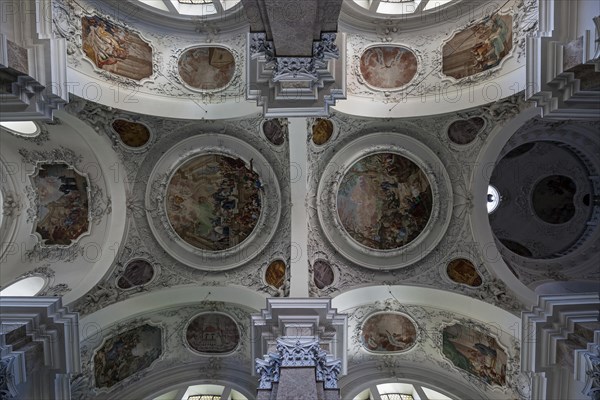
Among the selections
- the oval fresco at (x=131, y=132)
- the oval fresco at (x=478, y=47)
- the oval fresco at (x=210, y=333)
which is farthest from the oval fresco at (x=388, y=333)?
the oval fresco at (x=131, y=132)

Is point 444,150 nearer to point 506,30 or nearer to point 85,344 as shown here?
point 506,30

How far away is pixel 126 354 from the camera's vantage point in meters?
12.2

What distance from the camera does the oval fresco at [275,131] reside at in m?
12.1

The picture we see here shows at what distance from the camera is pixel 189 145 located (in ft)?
42.5

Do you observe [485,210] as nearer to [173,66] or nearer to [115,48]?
[173,66]

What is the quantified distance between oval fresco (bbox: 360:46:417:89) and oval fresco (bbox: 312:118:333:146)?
183cm

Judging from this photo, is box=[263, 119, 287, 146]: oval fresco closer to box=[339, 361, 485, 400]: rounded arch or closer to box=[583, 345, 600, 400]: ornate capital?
box=[339, 361, 485, 400]: rounded arch

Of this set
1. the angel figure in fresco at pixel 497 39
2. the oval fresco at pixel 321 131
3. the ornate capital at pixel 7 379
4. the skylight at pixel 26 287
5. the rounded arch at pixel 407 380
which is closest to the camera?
the ornate capital at pixel 7 379

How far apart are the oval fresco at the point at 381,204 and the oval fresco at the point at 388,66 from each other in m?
2.29

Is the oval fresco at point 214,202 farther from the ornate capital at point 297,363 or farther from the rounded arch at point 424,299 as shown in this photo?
the ornate capital at point 297,363

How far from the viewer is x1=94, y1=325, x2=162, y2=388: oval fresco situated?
38.1 ft

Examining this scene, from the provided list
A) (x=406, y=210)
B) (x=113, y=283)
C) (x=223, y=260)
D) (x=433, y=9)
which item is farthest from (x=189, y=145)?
(x=433, y=9)

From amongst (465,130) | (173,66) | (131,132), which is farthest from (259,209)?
(465,130)

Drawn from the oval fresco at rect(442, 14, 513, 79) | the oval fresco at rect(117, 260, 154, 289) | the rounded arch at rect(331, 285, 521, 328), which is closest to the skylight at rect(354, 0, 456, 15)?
the oval fresco at rect(442, 14, 513, 79)
